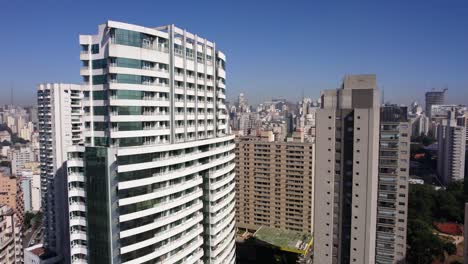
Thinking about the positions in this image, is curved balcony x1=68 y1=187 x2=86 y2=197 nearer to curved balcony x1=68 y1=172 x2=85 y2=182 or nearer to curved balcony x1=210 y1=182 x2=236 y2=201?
curved balcony x1=68 y1=172 x2=85 y2=182

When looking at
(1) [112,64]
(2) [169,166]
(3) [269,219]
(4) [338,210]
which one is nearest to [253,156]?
(3) [269,219]

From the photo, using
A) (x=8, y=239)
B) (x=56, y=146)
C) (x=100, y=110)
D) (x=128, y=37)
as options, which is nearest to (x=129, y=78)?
(x=128, y=37)

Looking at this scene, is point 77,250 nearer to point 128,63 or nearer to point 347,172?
A: point 128,63

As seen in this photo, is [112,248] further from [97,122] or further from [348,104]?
[348,104]

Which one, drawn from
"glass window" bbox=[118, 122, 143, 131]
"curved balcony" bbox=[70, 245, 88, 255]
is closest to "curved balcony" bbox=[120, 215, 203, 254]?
"curved balcony" bbox=[70, 245, 88, 255]

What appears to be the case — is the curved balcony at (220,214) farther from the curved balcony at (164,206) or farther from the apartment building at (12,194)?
the apartment building at (12,194)

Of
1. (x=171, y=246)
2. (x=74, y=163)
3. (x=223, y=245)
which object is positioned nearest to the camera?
(x=74, y=163)

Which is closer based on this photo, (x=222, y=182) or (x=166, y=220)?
(x=166, y=220)
